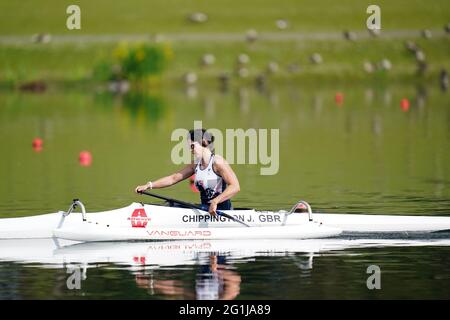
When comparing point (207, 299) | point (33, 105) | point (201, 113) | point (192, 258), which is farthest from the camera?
point (33, 105)

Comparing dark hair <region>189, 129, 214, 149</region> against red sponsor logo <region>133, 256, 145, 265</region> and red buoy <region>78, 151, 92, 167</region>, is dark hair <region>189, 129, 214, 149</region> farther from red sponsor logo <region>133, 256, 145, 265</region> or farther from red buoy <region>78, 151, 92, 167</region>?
red buoy <region>78, 151, 92, 167</region>

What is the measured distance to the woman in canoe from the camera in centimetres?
2764

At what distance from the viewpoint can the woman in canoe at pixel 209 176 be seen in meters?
27.6

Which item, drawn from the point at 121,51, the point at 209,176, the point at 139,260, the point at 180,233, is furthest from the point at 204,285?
the point at 121,51

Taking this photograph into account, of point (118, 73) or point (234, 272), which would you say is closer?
point (234, 272)

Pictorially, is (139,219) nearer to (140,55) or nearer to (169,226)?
(169,226)

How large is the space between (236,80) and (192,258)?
7375cm

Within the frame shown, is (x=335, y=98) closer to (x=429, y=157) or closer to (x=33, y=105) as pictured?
(x=33, y=105)

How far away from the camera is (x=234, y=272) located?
A: 2394 centimetres

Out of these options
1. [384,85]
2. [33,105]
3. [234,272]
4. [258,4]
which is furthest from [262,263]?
[258,4]

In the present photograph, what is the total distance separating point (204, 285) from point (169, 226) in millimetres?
5137

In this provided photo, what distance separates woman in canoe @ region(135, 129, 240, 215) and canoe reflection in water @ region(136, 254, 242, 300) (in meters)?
3.15

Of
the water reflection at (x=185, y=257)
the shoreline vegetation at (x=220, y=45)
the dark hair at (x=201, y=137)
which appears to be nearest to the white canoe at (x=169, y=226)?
the water reflection at (x=185, y=257)

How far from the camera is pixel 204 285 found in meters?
22.7
